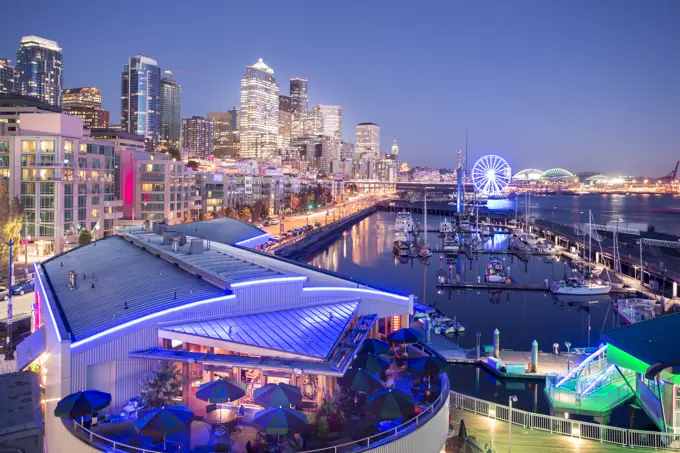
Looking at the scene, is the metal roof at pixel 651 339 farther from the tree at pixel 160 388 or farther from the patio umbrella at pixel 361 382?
the tree at pixel 160 388

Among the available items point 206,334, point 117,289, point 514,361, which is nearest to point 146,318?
point 206,334

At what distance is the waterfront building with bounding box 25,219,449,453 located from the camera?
40.2 feet

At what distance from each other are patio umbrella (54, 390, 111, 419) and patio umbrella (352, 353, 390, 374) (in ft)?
18.7

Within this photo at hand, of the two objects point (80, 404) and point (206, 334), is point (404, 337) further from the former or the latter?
point (80, 404)

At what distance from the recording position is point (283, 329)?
1394cm

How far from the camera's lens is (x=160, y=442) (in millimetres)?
10938

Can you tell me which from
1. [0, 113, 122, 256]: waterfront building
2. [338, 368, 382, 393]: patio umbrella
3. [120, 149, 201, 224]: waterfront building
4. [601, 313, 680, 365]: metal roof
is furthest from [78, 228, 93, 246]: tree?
[601, 313, 680, 365]: metal roof

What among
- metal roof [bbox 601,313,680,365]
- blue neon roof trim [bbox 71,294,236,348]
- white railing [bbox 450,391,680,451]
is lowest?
white railing [bbox 450,391,680,451]

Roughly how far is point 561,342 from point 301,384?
860 inches

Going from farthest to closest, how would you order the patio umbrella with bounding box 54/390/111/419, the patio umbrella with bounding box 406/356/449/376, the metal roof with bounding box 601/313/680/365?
the metal roof with bounding box 601/313/680/365 < the patio umbrella with bounding box 406/356/449/376 < the patio umbrella with bounding box 54/390/111/419

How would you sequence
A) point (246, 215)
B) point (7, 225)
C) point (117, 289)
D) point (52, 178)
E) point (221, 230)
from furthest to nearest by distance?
point (246, 215)
point (52, 178)
point (221, 230)
point (7, 225)
point (117, 289)

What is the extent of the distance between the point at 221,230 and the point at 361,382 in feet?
89.2

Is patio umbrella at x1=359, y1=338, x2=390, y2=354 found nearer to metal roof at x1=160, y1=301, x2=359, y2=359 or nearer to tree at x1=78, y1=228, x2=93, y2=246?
metal roof at x1=160, y1=301, x2=359, y2=359

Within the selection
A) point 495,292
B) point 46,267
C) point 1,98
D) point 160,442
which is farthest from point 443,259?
point 160,442
